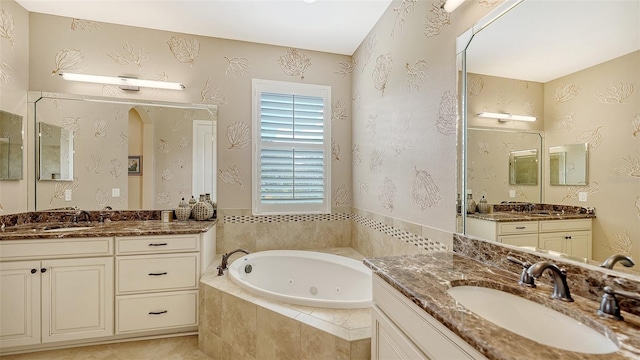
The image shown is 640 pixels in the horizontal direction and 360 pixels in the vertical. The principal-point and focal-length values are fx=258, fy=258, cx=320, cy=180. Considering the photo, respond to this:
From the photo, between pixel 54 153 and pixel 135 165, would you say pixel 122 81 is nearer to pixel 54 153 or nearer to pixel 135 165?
pixel 135 165

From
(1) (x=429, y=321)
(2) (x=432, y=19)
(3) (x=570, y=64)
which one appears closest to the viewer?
(1) (x=429, y=321)

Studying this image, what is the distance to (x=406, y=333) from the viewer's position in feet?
3.11

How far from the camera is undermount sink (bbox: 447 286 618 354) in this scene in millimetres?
692

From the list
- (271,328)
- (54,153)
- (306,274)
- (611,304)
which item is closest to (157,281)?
(271,328)

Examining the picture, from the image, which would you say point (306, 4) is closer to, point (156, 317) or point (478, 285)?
point (478, 285)

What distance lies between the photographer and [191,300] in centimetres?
203

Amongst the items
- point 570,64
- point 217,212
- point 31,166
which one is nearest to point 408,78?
point 570,64

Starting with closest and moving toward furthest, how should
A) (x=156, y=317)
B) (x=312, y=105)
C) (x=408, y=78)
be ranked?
(x=408, y=78), (x=156, y=317), (x=312, y=105)

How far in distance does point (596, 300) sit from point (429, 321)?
1.77 feet

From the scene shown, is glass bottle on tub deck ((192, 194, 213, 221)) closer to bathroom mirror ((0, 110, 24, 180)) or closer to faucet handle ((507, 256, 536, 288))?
bathroom mirror ((0, 110, 24, 180))

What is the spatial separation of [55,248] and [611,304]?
2.92 meters

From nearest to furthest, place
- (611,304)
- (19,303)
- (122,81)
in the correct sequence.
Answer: (611,304) < (19,303) < (122,81)

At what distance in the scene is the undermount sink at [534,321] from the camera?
69 cm

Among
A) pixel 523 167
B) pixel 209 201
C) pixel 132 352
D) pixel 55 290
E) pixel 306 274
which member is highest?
pixel 523 167
